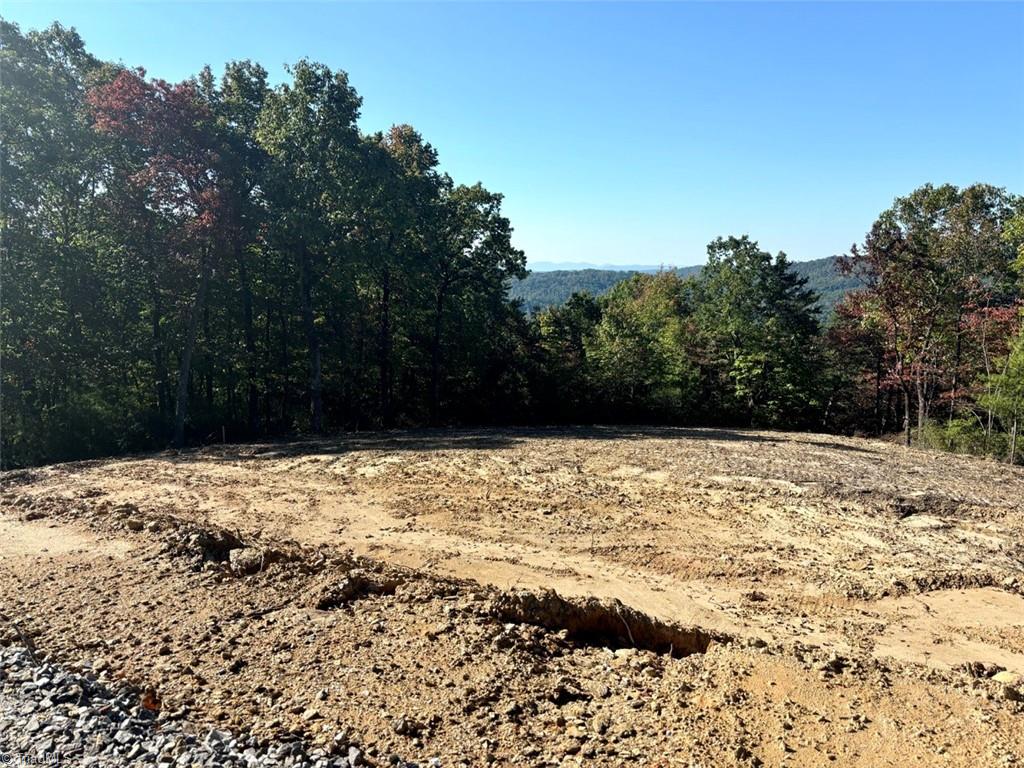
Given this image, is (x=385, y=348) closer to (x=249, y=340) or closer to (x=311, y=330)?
(x=311, y=330)

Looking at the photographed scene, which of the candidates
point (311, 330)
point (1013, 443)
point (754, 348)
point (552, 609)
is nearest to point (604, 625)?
point (552, 609)

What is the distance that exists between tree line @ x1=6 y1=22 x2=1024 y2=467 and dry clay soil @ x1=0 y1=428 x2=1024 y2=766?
7.90 metres

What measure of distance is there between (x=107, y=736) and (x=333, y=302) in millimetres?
18047

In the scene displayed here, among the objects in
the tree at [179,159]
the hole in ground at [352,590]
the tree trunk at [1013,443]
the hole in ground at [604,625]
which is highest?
the tree at [179,159]

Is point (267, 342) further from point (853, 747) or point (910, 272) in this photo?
point (910, 272)

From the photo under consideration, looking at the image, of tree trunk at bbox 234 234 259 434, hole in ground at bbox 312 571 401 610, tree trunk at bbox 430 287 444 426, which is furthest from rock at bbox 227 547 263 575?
tree trunk at bbox 430 287 444 426

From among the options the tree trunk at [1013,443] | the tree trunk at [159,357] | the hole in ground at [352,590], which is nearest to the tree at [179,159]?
the tree trunk at [159,357]

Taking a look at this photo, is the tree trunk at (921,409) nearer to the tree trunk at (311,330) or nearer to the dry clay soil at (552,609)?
the dry clay soil at (552,609)

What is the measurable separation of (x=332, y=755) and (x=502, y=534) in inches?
181

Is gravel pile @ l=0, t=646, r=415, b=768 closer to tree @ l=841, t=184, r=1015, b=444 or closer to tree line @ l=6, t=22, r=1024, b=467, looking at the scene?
tree line @ l=6, t=22, r=1024, b=467

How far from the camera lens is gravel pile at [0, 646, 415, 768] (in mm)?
3320

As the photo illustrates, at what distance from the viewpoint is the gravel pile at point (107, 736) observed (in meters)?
3.32

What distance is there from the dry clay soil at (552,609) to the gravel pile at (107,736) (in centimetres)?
15

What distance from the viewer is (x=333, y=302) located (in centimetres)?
2053
